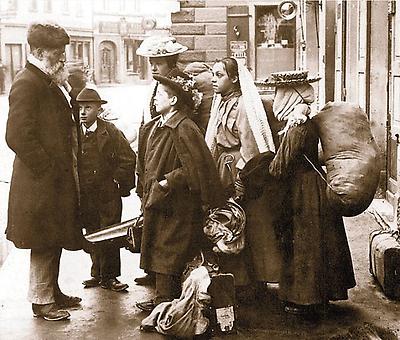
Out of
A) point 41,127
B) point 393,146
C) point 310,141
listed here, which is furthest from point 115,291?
point 393,146

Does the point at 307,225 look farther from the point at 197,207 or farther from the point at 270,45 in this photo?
the point at 270,45

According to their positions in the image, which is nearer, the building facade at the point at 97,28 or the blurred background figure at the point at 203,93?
the blurred background figure at the point at 203,93

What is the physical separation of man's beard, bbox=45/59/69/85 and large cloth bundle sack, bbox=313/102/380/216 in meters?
1.76

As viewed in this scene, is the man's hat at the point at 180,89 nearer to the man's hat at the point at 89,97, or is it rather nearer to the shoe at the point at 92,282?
the man's hat at the point at 89,97

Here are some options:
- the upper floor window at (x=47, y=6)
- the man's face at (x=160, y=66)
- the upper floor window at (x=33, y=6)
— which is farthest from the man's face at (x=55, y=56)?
the upper floor window at (x=47, y=6)

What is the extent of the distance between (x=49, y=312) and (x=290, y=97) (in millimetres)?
2232

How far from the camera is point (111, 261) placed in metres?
6.09

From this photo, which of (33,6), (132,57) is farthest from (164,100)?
(132,57)

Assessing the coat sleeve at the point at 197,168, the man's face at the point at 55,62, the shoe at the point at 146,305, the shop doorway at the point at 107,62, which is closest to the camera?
the coat sleeve at the point at 197,168

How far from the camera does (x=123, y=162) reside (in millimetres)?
6027

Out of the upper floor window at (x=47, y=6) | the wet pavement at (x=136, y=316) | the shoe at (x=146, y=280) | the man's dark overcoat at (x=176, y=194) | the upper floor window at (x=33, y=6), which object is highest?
the upper floor window at (x=47, y=6)

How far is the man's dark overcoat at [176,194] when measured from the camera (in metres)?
4.98

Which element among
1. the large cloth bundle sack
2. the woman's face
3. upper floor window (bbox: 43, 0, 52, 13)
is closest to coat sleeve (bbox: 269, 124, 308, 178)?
the large cloth bundle sack

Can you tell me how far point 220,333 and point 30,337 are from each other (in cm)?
124
